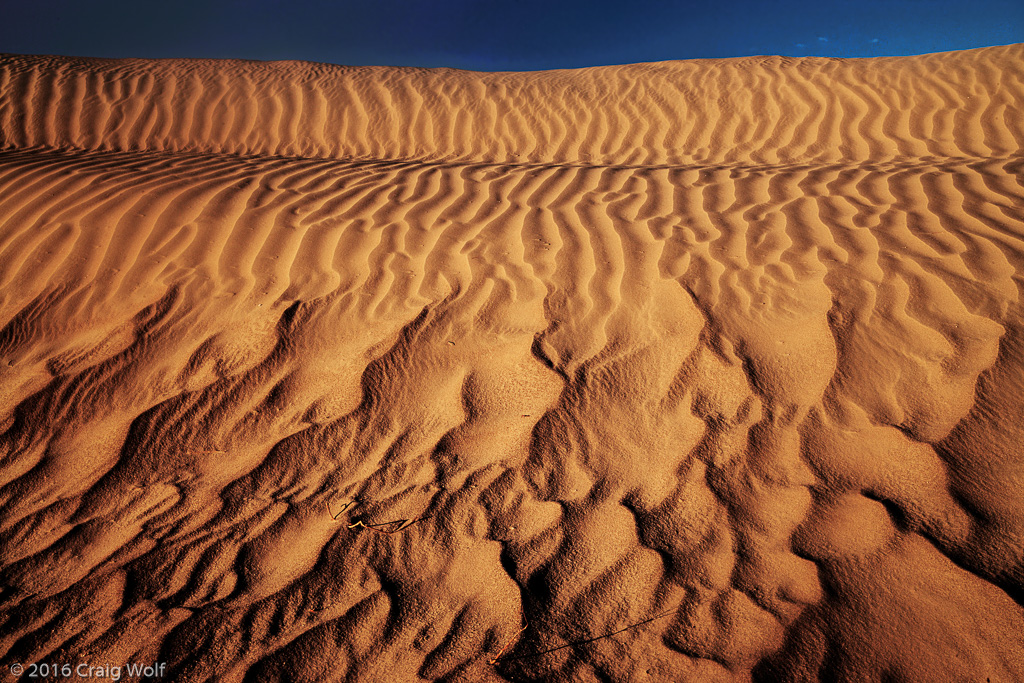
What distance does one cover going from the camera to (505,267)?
9.52 feet

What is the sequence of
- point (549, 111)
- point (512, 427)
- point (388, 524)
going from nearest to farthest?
point (388, 524)
point (512, 427)
point (549, 111)

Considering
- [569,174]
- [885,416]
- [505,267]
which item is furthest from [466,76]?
[885,416]

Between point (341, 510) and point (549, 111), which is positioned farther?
point (549, 111)

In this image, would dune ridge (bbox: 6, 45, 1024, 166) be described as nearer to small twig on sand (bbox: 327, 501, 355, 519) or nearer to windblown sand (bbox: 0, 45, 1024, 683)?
windblown sand (bbox: 0, 45, 1024, 683)

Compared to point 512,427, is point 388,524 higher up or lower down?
lower down

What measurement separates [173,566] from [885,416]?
266cm

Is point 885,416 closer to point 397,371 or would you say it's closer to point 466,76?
point 397,371

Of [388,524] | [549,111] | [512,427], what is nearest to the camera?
[388,524]

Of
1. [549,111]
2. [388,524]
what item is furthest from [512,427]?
[549,111]

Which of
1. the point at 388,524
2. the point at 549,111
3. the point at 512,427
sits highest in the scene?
the point at 549,111

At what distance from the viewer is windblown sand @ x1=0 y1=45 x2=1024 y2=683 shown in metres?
1.55

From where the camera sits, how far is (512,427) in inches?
85.1

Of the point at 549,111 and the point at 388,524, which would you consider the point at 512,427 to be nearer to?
the point at 388,524

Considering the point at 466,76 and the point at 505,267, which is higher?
the point at 466,76
